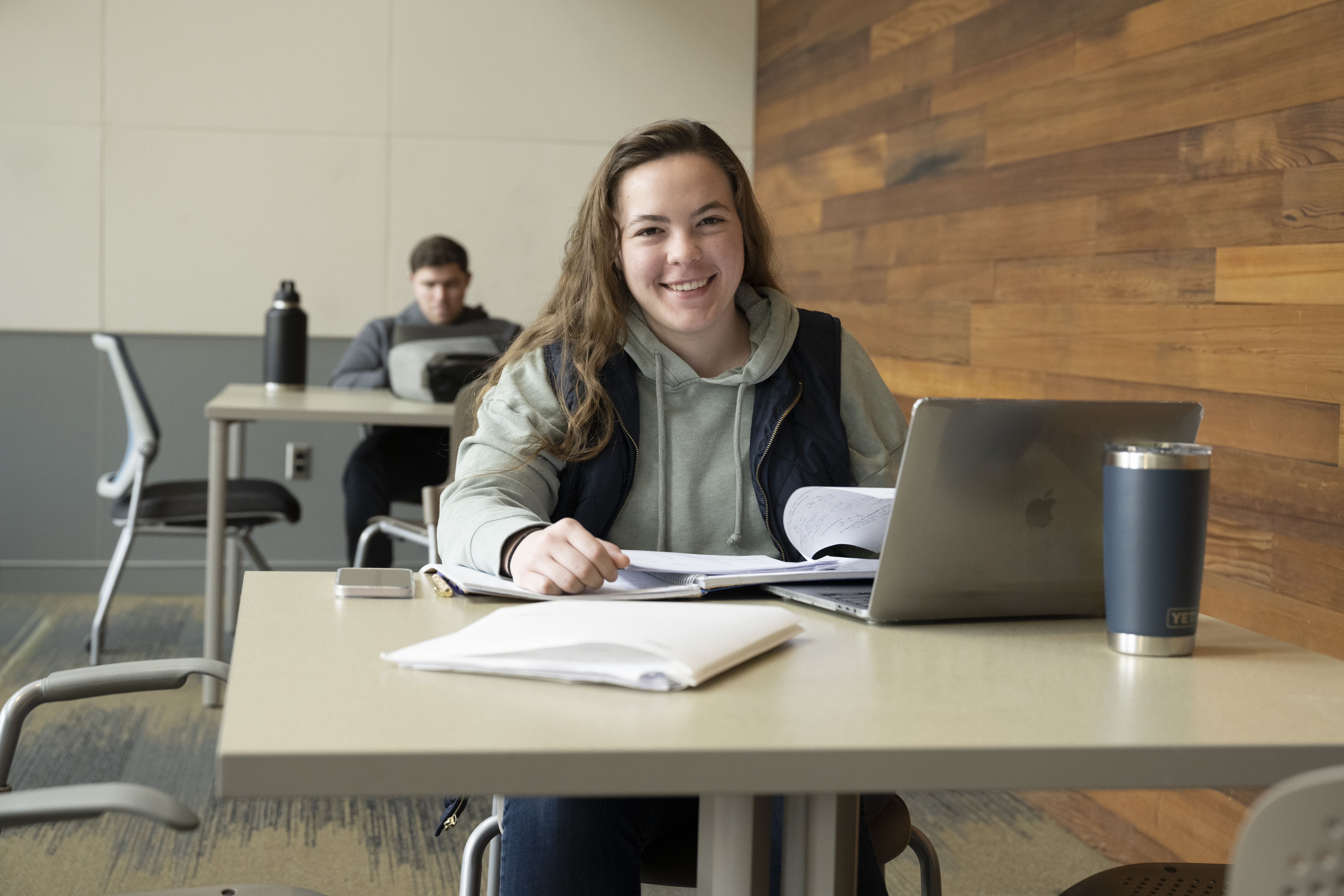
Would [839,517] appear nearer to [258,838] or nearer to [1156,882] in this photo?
[1156,882]

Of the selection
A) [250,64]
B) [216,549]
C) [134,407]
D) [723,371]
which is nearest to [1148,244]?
[723,371]

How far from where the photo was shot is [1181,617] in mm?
969

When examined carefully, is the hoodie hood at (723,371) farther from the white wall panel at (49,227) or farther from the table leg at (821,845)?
the white wall panel at (49,227)

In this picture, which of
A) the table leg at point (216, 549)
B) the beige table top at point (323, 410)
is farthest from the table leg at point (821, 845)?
the table leg at point (216, 549)

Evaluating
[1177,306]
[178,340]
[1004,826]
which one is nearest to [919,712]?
[1177,306]

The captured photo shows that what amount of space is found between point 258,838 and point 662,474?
1.33 meters

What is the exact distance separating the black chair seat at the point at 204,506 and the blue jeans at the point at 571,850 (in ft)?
8.26

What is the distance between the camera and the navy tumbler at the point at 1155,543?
0.92 metres

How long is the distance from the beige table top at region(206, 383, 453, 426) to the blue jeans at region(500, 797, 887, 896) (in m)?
1.94

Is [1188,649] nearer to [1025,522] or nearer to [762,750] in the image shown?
[1025,522]

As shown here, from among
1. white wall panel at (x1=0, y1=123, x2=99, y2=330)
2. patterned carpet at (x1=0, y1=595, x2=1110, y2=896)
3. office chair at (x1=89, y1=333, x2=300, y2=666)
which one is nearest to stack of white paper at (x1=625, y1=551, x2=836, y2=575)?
patterned carpet at (x1=0, y1=595, x2=1110, y2=896)

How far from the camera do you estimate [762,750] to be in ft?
2.30

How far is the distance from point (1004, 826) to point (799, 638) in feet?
5.72

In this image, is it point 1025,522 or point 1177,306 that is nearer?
point 1025,522
